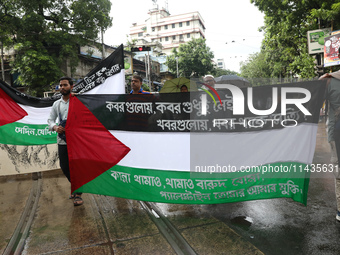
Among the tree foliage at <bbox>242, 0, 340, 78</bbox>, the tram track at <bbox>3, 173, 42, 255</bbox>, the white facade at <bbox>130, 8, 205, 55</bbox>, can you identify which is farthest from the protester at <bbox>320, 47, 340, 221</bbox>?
the white facade at <bbox>130, 8, 205, 55</bbox>

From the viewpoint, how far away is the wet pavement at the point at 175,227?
278 cm

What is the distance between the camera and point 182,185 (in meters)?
3.31

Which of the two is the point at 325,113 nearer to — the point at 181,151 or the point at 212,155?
the point at 212,155

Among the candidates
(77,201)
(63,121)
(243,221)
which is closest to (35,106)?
(63,121)

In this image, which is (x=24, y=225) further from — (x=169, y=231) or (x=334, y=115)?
(x=334, y=115)

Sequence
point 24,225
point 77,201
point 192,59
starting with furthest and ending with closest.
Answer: point 192,59 → point 77,201 → point 24,225

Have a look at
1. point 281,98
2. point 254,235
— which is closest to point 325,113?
point 281,98

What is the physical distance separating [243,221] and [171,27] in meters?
81.2

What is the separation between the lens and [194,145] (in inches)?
134

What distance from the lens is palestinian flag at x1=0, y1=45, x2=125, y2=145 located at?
4.38m

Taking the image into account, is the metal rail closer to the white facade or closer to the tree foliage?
the tree foliage

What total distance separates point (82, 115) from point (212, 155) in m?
1.88

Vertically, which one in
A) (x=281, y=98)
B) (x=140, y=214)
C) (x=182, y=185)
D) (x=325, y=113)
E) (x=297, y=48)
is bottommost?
(x=140, y=214)

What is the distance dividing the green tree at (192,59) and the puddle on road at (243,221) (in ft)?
131
